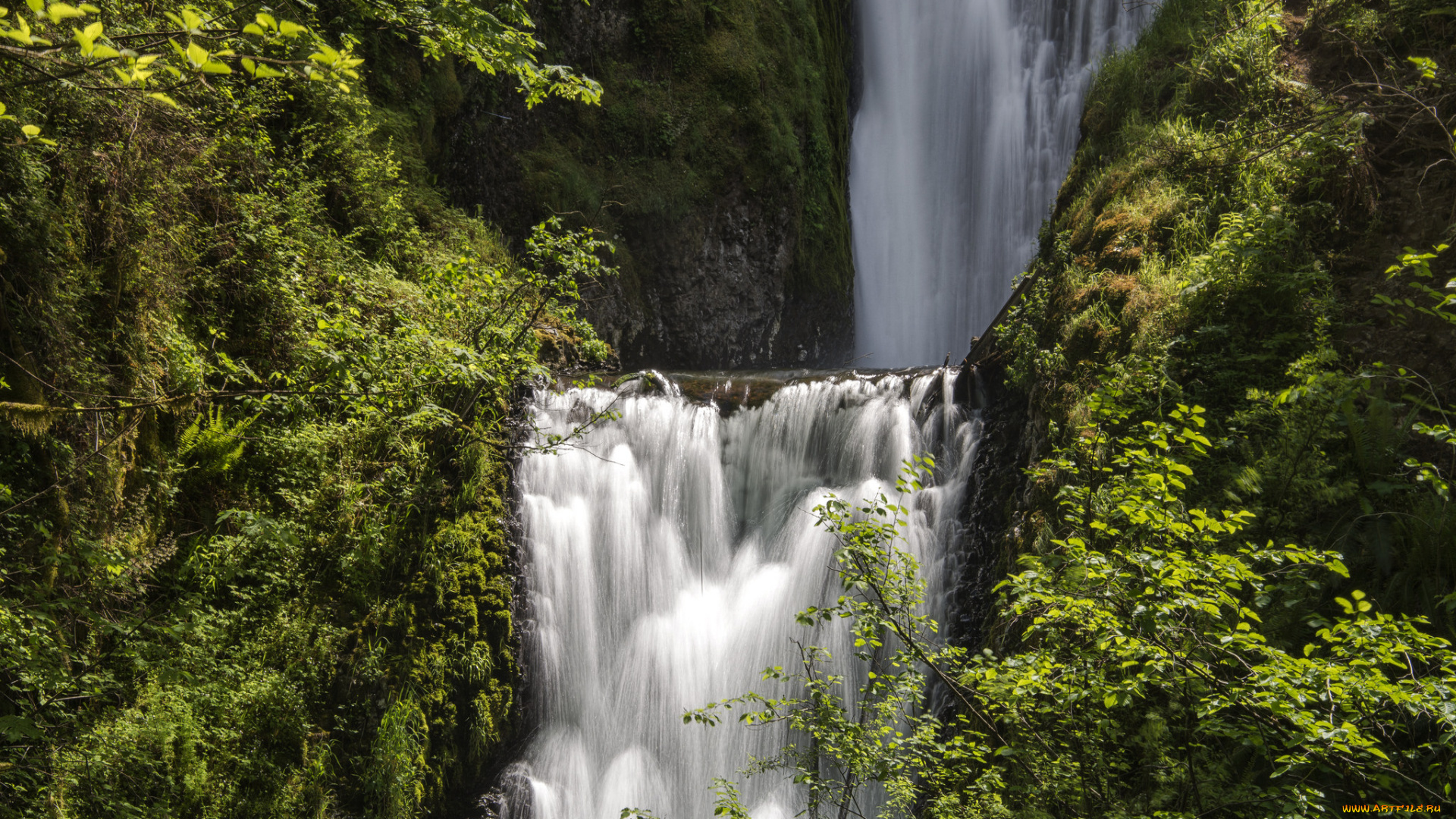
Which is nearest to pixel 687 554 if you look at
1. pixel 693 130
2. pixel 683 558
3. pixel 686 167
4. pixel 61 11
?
pixel 683 558

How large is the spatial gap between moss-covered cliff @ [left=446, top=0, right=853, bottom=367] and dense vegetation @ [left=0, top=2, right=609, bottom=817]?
4.05 meters

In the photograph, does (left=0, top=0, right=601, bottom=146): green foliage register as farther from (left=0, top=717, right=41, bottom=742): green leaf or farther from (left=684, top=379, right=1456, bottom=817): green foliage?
(left=684, top=379, right=1456, bottom=817): green foliage

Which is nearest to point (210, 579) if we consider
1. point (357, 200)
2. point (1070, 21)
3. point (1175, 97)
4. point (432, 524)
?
point (432, 524)

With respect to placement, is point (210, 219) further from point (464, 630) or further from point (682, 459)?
point (682, 459)

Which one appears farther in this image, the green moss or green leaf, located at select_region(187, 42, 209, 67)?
the green moss

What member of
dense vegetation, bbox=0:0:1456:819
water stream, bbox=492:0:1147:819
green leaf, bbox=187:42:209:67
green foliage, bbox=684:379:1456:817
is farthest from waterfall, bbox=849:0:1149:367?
green leaf, bbox=187:42:209:67

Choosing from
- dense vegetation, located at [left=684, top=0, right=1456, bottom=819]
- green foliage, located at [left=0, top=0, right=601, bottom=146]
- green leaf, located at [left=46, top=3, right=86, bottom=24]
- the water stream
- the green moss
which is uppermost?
the green moss

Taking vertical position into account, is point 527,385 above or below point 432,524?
above

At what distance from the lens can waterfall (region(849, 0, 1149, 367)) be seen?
1659 cm

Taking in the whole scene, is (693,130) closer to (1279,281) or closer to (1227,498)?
(1279,281)

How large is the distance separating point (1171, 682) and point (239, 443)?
5.74 meters

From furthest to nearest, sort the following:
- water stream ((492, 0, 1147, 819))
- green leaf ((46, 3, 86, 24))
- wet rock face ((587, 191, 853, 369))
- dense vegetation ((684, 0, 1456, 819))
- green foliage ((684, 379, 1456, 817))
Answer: wet rock face ((587, 191, 853, 369))
water stream ((492, 0, 1147, 819))
dense vegetation ((684, 0, 1456, 819))
green foliage ((684, 379, 1456, 817))
green leaf ((46, 3, 86, 24))

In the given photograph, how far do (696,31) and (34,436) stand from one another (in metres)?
12.1

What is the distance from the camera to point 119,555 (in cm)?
386
